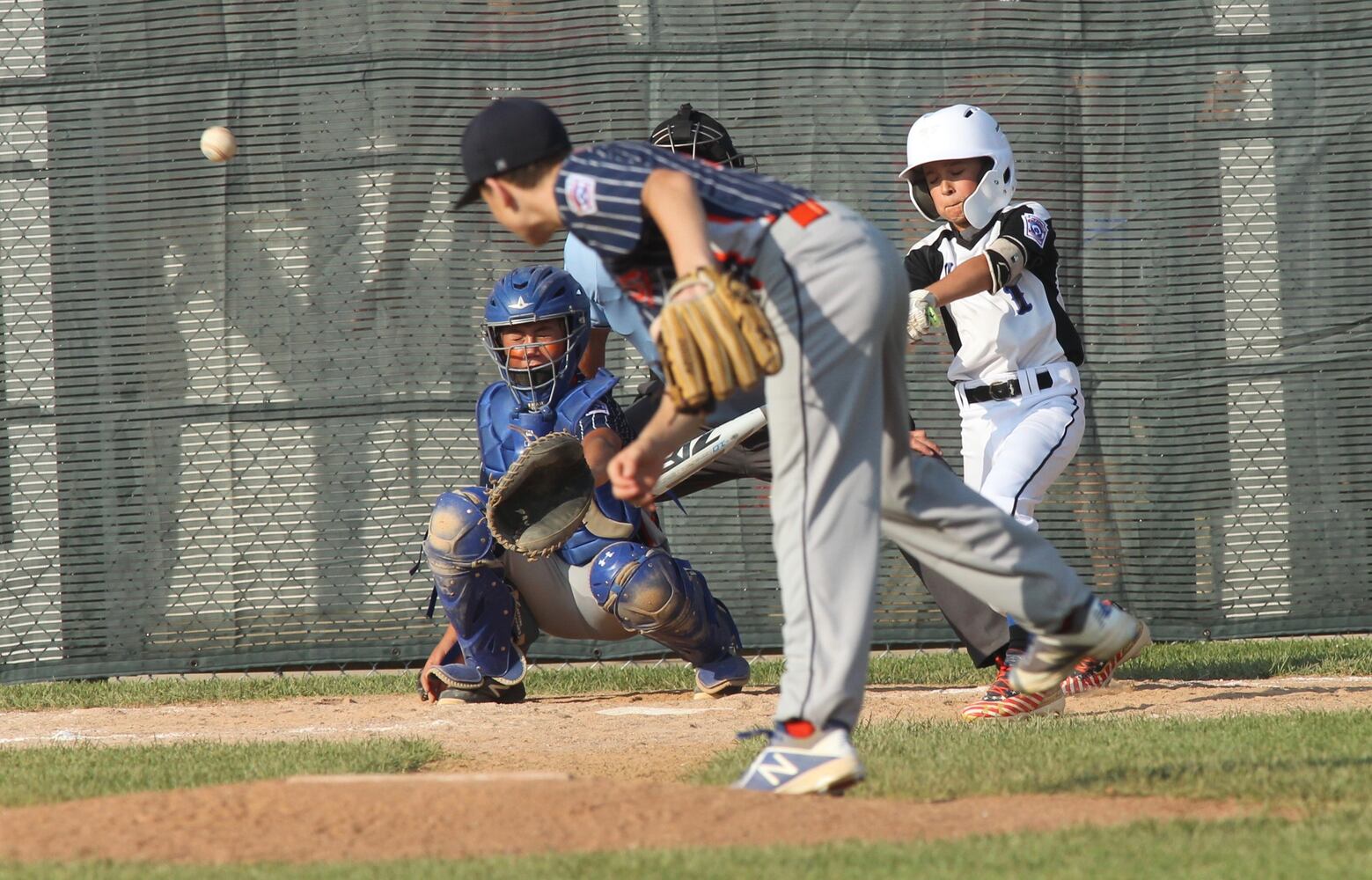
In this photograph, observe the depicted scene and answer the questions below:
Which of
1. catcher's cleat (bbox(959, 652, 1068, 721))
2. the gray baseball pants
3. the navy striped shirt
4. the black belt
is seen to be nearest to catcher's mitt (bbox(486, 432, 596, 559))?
the gray baseball pants

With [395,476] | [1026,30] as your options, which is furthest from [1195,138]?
[395,476]

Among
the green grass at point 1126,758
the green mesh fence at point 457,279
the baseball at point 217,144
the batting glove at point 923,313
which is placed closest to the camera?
the green grass at point 1126,758

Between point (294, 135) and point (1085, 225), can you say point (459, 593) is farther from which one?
point (1085, 225)

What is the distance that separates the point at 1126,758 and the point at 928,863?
55.3 inches

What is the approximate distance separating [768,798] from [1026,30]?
489 centimetres

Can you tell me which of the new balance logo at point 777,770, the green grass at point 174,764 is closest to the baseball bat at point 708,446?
the green grass at point 174,764

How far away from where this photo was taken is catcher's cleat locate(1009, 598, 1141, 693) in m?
3.78

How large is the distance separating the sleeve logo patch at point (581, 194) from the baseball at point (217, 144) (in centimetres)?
400

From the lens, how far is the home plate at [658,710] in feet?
18.9

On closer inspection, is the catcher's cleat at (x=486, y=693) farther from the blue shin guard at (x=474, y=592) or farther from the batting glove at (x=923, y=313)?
the batting glove at (x=923, y=313)

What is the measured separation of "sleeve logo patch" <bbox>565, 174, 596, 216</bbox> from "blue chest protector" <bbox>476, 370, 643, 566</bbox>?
250cm

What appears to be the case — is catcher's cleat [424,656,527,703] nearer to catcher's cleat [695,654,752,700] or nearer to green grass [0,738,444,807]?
catcher's cleat [695,654,752,700]

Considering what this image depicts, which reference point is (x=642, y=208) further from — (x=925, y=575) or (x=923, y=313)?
(x=925, y=575)

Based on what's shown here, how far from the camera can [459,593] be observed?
5824 mm
